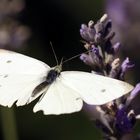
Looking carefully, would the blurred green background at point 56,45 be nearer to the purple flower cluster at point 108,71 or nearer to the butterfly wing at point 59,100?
the purple flower cluster at point 108,71

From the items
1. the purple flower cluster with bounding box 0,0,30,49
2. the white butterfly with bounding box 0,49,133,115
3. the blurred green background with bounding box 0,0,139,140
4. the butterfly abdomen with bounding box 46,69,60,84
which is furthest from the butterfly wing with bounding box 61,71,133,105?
the blurred green background with bounding box 0,0,139,140

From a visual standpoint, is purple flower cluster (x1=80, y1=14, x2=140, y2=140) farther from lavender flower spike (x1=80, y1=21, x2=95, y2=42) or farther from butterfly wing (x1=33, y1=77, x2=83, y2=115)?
butterfly wing (x1=33, y1=77, x2=83, y2=115)

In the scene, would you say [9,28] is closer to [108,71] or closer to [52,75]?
[52,75]

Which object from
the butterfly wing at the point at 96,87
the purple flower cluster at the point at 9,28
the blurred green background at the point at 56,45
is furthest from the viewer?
the blurred green background at the point at 56,45

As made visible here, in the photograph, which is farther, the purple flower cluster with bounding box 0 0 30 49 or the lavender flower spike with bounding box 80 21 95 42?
the purple flower cluster with bounding box 0 0 30 49

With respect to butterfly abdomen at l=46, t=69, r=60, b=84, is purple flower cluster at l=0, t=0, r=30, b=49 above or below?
above

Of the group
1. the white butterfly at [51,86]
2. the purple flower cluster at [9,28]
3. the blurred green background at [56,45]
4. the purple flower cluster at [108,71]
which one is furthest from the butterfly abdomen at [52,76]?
the blurred green background at [56,45]

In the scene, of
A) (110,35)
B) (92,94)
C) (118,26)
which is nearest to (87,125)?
(118,26)
